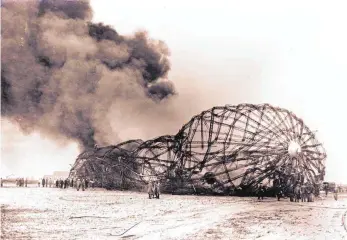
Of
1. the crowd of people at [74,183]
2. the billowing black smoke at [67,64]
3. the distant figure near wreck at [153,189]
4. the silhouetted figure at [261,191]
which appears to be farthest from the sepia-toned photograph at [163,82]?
the crowd of people at [74,183]

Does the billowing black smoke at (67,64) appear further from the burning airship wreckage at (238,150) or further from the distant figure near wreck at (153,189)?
the distant figure near wreck at (153,189)

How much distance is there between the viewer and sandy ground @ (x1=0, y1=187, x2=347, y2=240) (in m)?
8.45

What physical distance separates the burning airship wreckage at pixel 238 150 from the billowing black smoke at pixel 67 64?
1.67 metres

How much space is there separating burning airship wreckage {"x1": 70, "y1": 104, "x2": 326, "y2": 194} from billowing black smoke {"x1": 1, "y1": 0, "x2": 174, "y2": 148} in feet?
5.47

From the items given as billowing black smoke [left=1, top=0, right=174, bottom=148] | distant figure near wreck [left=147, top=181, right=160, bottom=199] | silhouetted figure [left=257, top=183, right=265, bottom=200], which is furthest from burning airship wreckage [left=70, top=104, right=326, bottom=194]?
billowing black smoke [left=1, top=0, right=174, bottom=148]

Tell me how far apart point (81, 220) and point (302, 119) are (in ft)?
18.1

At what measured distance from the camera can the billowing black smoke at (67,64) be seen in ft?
33.8

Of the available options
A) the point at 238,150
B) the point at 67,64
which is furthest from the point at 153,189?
the point at 67,64

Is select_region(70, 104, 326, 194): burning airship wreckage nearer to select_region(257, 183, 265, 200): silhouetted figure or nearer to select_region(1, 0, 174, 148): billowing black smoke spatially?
select_region(257, 183, 265, 200): silhouetted figure

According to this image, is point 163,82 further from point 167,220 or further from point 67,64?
point 167,220

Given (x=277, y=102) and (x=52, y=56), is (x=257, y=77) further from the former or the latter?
(x=52, y=56)

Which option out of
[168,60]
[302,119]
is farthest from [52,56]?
[302,119]

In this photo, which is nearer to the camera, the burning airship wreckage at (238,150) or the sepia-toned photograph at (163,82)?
the sepia-toned photograph at (163,82)

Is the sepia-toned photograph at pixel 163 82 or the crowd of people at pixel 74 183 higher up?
→ the sepia-toned photograph at pixel 163 82
